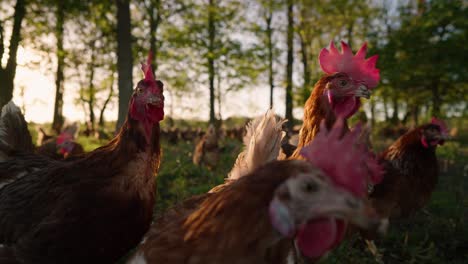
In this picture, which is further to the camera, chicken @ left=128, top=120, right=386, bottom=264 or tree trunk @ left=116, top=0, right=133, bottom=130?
tree trunk @ left=116, top=0, right=133, bottom=130

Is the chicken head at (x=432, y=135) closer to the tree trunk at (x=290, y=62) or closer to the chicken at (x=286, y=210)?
the chicken at (x=286, y=210)

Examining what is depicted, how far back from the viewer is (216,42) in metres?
20.1

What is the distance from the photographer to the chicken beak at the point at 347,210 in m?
1.20

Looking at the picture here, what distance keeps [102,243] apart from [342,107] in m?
2.37

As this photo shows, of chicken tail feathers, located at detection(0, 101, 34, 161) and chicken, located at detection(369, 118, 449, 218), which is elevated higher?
chicken tail feathers, located at detection(0, 101, 34, 161)

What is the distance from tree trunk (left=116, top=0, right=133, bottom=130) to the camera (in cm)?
897

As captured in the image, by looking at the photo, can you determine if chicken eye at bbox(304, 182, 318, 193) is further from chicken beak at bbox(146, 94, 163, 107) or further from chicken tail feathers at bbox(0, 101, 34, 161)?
chicken tail feathers at bbox(0, 101, 34, 161)

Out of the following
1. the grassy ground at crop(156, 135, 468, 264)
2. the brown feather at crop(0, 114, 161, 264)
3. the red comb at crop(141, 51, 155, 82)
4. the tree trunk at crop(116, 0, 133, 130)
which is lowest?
the grassy ground at crop(156, 135, 468, 264)

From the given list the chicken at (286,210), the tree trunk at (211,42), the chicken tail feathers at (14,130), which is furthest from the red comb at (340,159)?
the tree trunk at (211,42)

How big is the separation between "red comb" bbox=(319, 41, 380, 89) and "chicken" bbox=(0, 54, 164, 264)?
69.8 inches

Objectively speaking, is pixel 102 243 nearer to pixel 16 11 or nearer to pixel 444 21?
pixel 16 11

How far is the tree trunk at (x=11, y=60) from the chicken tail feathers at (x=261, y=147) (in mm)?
9479

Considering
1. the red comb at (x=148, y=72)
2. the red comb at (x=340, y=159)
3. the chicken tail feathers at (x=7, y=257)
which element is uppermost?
the red comb at (x=148, y=72)

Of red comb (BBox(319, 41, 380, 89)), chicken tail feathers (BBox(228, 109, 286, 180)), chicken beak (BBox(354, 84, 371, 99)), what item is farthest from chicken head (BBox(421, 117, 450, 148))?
chicken tail feathers (BBox(228, 109, 286, 180))
